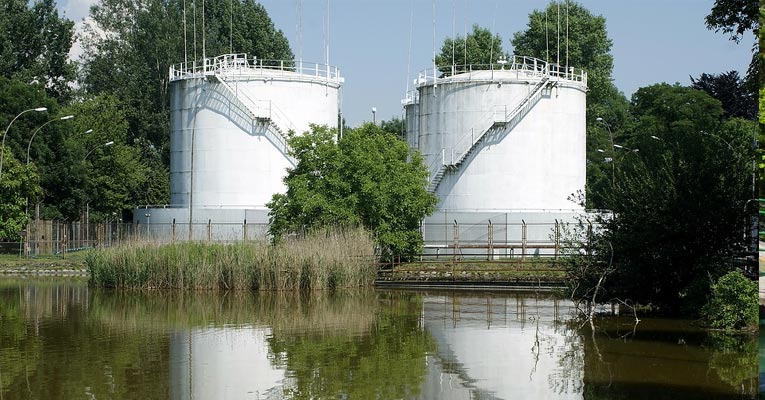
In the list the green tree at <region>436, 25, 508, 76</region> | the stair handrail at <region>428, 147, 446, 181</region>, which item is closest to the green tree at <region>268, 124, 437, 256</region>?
the stair handrail at <region>428, 147, 446, 181</region>

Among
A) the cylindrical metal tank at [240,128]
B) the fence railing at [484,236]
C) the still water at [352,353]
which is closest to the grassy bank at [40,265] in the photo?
the cylindrical metal tank at [240,128]

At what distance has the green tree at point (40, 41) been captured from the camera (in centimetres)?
8838

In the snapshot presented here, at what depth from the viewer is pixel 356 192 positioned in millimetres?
49062

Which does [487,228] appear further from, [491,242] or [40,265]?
[40,265]

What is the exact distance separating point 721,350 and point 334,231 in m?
22.5

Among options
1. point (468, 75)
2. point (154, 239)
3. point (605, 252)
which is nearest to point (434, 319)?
point (605, 252)

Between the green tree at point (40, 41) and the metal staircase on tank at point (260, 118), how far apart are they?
30098mm

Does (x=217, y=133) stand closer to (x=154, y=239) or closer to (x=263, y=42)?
(x=154, y=239)

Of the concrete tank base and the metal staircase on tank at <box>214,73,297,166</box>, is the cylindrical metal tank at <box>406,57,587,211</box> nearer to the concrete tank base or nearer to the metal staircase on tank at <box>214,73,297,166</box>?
the concrete tank base

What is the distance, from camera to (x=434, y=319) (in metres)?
31.8

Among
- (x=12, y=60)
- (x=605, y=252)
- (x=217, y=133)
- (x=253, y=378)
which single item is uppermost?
(x=12, y=60)

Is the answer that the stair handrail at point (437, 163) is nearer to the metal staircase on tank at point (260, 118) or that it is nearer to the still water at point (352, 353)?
the metal staircase on tank at point (260, 118)

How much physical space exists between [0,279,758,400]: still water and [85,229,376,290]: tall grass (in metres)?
4.60

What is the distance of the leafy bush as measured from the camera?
26891mm
